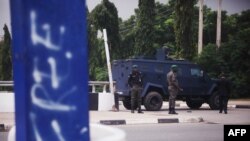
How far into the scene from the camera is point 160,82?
15.7 metres

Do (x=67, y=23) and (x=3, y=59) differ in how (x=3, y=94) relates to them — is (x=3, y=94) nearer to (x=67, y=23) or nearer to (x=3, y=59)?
(x=67, y=23)

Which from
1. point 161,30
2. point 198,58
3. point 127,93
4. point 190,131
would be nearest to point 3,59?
point 161,30

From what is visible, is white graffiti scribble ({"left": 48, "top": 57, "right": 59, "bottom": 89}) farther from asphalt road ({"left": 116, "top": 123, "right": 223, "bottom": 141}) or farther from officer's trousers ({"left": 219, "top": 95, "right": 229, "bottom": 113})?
officer's trousers ({"left": 219, "top": 95, "right": 229, "bottom": 113})

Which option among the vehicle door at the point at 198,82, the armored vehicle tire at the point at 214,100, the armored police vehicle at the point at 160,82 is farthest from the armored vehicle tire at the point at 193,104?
the vehicle door at the point at 198,82

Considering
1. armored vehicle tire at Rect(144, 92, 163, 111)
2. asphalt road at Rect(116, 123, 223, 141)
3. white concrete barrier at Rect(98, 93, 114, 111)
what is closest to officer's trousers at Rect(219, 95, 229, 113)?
armored vehicle tire at Rect(144, 92, 163, 111)

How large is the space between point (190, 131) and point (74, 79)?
7.83 metres

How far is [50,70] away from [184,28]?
1100 inches

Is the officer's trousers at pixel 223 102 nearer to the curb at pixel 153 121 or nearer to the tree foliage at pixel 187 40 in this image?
the curb at pixel 153 121

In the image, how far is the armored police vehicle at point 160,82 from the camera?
1537 centimetres

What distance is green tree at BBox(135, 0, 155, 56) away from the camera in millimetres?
33469

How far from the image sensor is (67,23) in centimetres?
163

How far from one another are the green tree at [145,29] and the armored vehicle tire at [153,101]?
1813 centimetres

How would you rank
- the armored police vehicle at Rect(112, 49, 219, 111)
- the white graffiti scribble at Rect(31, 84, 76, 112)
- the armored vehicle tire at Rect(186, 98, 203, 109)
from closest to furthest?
1. the white graffiti scribble at Rect(31, 84, 76, 112)
2. the armored police vehicle at Rect(112, 49, 219, 111)
3. the armored vehicle tire at Rect(186, 98, 203, 109)

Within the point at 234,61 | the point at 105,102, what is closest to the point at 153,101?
the point at 105,102
